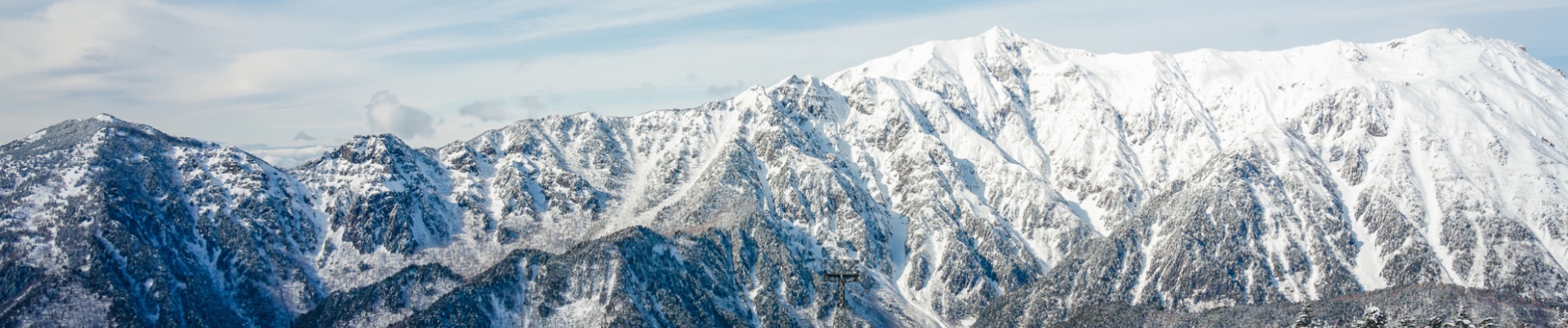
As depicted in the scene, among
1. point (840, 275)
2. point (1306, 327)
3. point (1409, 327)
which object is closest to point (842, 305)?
point (840, 275)

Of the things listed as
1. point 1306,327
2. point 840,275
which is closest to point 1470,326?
point 1306,327

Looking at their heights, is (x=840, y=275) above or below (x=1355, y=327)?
above

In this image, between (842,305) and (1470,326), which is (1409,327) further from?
(842,305)

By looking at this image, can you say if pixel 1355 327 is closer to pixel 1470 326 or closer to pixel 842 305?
pixel 1470 326

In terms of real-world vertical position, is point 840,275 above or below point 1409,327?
above

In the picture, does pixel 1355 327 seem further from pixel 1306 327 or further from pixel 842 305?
pixel 842 305

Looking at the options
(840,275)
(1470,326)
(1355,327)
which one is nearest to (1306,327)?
(1355,327)

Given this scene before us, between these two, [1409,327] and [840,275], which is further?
[1409,327]

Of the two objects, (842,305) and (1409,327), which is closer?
(842,305)
